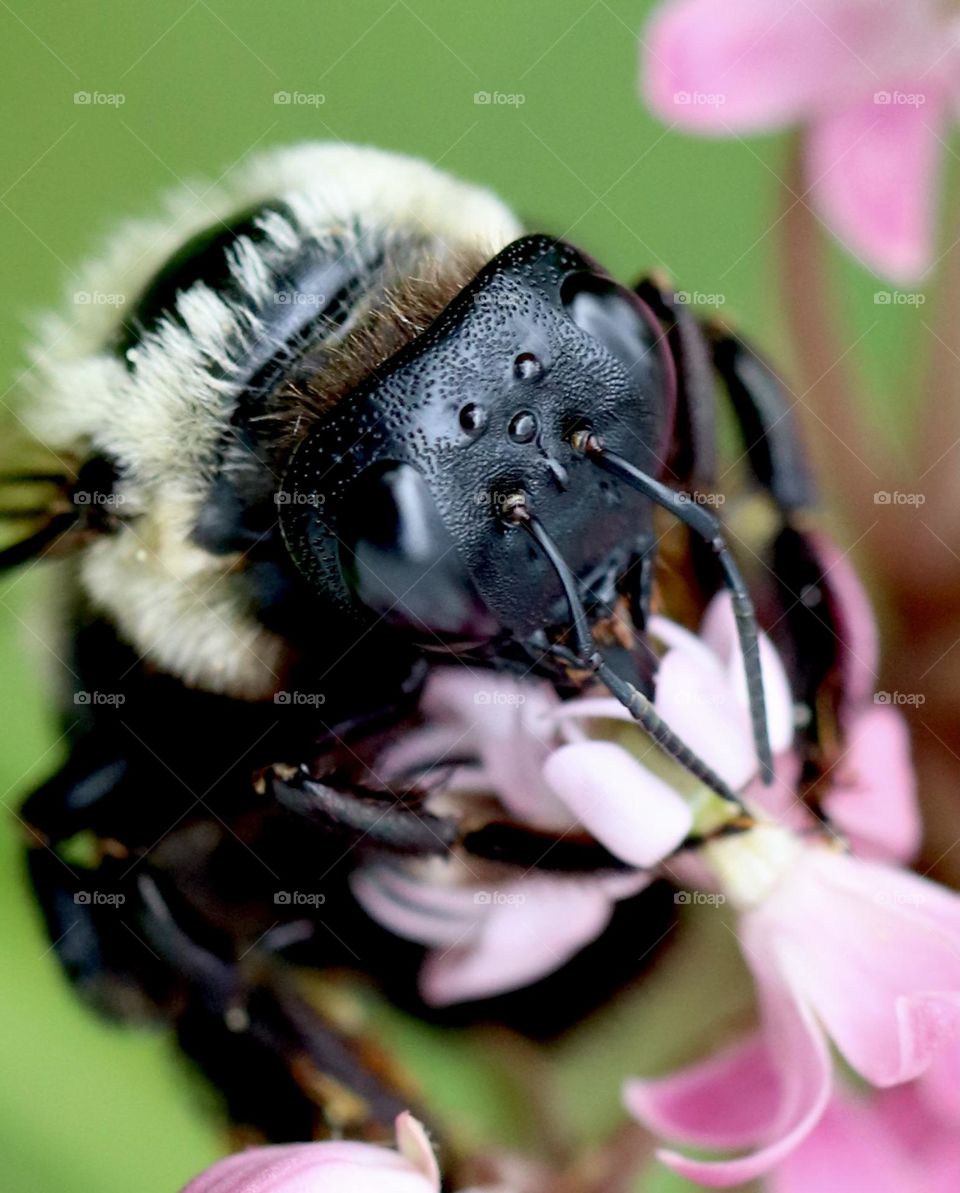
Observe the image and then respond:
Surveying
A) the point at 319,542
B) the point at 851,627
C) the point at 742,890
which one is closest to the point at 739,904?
the point at 742,890

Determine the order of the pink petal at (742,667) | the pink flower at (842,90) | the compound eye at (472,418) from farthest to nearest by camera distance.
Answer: the pink flower at (842,90)
the pink petal at (742,667)
the compound eye at (472,418)

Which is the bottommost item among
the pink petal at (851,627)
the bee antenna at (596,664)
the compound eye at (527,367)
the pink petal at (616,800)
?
the pink petal at (616,800)

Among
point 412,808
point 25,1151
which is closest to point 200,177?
point 412,808

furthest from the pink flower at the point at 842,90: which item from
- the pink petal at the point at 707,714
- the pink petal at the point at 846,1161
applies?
the pink petal at the point at 846,1161

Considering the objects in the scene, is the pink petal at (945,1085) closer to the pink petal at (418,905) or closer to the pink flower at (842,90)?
the pink petal at (418,905)

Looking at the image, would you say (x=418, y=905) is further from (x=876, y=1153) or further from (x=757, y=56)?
(x=757, y=56)

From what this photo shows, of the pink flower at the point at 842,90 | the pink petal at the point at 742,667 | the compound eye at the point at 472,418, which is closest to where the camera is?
the compound eye at the point at 472,418
